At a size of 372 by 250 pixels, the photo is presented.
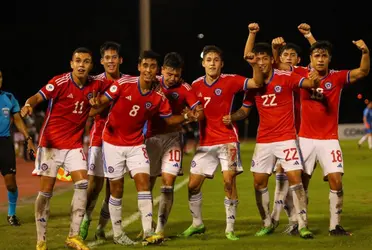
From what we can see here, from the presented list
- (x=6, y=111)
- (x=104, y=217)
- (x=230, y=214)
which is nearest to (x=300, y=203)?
(x=230, y=214)

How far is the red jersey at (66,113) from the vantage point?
10203 mm

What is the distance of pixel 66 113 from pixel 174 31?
63320 millimetres

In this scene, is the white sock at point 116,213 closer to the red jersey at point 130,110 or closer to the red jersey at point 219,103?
the red jersey at point 130,110

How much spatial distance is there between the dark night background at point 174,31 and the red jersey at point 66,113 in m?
39.8

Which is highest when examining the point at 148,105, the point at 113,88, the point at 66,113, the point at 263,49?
the point at 263,49

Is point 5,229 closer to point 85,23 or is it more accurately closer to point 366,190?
point 366,190

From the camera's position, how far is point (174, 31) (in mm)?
73062

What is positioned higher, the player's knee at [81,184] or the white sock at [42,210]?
the player's knee at [81,184]

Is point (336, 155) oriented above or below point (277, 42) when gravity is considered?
below

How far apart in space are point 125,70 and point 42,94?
52576mm

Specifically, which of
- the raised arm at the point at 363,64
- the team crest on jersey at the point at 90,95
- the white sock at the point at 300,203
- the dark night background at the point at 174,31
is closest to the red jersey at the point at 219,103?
the white sock at the point at 300,203

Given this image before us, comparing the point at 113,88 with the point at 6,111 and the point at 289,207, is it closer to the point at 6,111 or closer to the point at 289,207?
the point at 289,207

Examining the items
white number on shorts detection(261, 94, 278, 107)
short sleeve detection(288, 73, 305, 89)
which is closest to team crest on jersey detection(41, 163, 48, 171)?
white number on shorts detection(261, 94, 278, 107)

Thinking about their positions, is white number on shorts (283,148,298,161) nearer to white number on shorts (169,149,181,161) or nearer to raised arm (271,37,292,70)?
raised arm (271,37,292,70)
